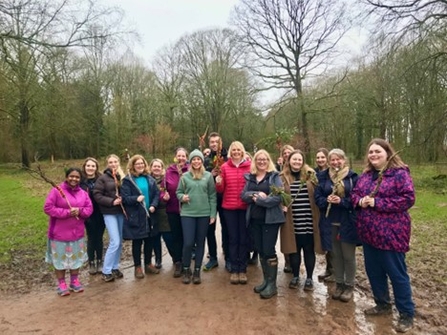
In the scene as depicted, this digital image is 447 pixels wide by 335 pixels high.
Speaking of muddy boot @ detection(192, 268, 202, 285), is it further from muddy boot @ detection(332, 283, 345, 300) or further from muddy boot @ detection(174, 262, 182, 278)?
muddy boot @ detection(332, 283, 345, 300)

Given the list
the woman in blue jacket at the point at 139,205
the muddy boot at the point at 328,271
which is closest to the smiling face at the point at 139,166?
the woman in blue jacket at the point at 139,205

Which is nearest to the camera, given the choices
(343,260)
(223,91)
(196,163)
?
(343,260)

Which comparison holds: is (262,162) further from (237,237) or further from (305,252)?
(305,252)

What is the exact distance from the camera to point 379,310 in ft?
12.7

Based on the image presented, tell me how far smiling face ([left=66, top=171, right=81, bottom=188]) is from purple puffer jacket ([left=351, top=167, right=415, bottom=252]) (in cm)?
364

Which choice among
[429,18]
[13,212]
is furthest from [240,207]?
[429,18]

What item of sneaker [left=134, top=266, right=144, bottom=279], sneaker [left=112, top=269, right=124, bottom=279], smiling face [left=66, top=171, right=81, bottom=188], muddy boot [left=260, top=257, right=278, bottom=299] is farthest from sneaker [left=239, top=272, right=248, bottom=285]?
smiling face [left=66, top=171, right=81, bottom=188]

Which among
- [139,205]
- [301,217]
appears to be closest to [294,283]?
[301,217]

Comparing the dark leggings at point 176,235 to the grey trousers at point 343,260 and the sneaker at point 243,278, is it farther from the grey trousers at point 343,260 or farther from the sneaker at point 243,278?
the grey trousers at point 343,260

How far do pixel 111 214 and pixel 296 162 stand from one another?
2708 mm

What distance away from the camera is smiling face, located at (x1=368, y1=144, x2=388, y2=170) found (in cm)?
376

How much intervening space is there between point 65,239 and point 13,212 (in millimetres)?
7561

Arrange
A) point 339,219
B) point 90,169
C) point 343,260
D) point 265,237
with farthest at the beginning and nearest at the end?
point 90,169 → point 265,237 → point 343,260 → point 339,219

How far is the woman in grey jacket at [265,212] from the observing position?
171 inches
